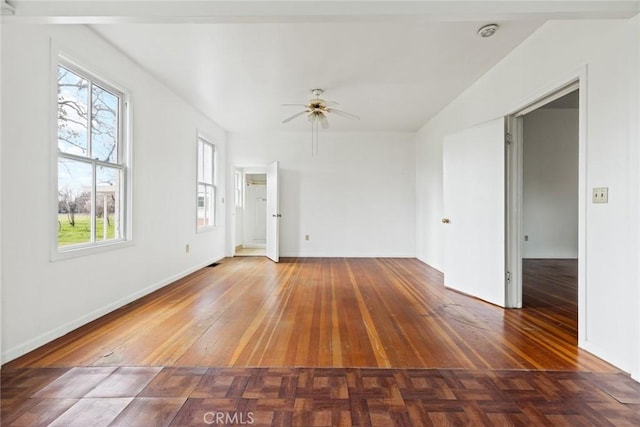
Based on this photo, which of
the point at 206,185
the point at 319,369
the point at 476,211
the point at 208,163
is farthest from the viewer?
the point at 208,163

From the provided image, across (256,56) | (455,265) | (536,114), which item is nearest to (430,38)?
(256,56)

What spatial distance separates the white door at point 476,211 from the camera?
3133 mm

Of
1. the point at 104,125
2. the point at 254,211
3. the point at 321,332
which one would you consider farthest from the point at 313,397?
the point at 254,211

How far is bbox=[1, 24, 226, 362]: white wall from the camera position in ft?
6.49

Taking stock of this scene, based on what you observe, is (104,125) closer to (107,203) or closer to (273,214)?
(107,203)

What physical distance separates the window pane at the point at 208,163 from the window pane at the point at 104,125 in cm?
226

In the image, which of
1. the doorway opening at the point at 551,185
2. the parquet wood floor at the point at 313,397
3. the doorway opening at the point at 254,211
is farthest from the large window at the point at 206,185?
the doorway opening at the point at 551,185

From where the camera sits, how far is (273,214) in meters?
5.95

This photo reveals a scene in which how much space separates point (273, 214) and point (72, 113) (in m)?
3.73

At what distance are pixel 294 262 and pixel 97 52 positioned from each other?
4.13 m

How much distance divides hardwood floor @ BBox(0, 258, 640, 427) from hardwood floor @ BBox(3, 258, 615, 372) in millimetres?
14

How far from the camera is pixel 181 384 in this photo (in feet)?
5.67

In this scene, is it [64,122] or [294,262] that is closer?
[64,122]

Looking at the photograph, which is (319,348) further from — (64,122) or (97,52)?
(97,52)
